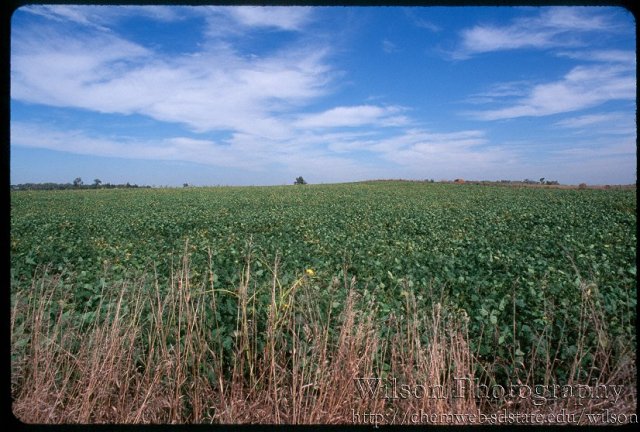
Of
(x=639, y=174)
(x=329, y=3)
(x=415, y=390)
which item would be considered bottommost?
(x=415, y=390)

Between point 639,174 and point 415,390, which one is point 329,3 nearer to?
point 639,174

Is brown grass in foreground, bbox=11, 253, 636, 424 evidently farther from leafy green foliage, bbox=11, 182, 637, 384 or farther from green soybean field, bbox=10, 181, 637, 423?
leafy green foliage, bbox=11, 182, 637, 384

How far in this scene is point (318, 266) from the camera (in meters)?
6.20

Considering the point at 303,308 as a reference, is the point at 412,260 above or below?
below

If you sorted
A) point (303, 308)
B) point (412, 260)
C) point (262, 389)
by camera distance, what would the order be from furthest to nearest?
point (412, 260)
point (303, 308)
point (262, 389)

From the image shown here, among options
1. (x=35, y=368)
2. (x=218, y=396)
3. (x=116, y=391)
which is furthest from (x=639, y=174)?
(x=35, y=368)

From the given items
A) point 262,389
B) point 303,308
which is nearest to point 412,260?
point 303,308

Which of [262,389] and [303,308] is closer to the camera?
[262,389]

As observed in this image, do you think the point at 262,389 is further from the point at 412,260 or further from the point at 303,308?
the point at 412,260

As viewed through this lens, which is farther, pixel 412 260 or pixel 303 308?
pixel 412 260

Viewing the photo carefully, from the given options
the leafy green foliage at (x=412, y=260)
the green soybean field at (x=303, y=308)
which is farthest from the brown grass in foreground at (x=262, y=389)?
the leafy green foliage at (x=412, y=260)

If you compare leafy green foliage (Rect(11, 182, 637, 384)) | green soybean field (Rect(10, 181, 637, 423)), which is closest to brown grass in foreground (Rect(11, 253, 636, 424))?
green soybean field (Rect(10, 181, 637, 423))

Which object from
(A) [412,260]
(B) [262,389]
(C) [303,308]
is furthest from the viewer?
(A) [412,260]

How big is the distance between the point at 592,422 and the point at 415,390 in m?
0.88
